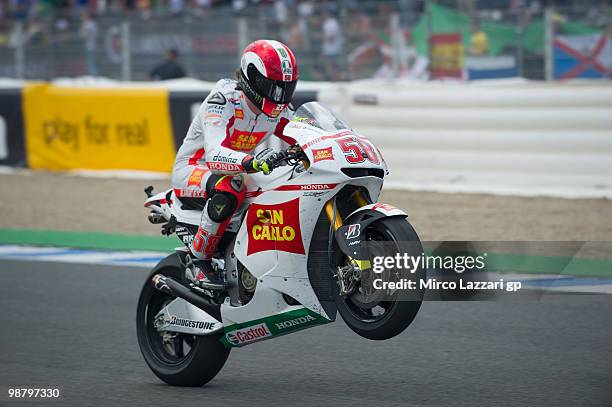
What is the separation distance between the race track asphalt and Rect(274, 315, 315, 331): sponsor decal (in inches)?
14.3

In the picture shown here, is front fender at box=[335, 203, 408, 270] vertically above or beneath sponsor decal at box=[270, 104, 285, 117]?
beneath

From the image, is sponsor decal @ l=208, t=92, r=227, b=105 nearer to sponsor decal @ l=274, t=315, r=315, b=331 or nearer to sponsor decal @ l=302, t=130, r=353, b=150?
sponsor decal @ l=302, t=130, r=353, b=150

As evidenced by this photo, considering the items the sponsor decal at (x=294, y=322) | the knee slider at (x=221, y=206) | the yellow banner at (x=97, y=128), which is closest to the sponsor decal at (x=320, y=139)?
the knee slider at (x=221, y=206)

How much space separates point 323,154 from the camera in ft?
15.8

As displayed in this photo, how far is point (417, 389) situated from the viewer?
5262 mm

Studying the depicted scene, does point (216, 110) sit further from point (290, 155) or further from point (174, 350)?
point (174, 350)

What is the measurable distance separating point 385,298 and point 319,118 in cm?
99

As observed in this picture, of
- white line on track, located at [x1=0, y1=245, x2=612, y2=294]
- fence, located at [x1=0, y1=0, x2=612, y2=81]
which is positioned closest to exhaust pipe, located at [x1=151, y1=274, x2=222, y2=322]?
white line on track, located at [x1=0, y1=245, x2=612, y2=294]

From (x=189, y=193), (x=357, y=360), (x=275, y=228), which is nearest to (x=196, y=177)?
(x=189, y=193)

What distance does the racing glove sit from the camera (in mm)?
4902

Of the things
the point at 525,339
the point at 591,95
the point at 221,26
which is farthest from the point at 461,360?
the point at 221,26

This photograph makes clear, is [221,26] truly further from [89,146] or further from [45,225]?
[45,225]

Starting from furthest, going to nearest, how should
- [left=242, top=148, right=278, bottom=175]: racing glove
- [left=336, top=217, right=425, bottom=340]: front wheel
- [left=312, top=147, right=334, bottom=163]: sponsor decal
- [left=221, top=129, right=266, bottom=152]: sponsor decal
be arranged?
[left=221, top=129, right=266, bottom=152]: sponsor decal
[left=242, top=148, right=278, bottom=175]: racing glove
[left=312, top=147, right=334, bottom=163]: sponsor decal
[left=336, top=217, right=425, bottom=340]: front wheel

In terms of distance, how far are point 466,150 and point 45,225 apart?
495 centimetres
